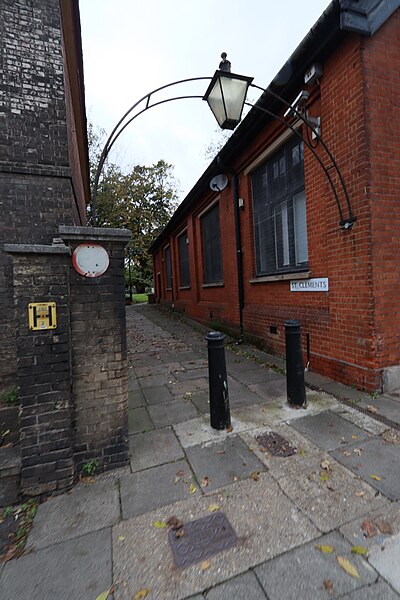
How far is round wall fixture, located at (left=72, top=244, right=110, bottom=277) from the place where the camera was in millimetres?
2322

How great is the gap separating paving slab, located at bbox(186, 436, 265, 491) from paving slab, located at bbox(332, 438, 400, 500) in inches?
28.5

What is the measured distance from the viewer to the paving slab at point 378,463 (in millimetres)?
2051

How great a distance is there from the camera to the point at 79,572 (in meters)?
1.55

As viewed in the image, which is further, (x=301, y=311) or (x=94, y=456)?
(x=301, y=311)

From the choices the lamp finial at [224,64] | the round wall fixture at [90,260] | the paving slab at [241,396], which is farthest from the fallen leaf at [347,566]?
the lamp finial at [224,64]

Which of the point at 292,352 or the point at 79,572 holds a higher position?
the point at 292,352

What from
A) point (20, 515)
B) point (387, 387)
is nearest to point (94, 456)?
point (20, 515)

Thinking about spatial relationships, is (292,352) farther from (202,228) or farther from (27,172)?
(202,228)

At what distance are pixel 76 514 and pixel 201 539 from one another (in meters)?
0.89

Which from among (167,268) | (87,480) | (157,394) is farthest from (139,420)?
(167,268)

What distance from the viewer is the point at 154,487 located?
2.17 m

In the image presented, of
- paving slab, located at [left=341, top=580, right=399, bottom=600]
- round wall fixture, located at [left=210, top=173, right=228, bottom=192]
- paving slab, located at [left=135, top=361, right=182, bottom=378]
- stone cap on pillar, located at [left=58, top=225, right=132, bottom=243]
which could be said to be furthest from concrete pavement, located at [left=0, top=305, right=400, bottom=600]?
round wall fixture, located at [left=210, top=173, right=228, bottom=192]

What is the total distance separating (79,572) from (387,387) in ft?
11.7

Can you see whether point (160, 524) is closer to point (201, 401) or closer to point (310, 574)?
point (310, 574)
